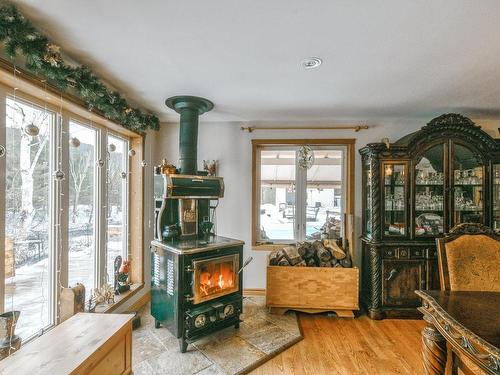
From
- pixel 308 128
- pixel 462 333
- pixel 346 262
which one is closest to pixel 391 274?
pixel 346 262

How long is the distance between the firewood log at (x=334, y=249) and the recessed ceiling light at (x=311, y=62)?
6.84ft

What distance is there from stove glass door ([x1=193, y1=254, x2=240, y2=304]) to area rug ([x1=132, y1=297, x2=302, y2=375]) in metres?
0.44

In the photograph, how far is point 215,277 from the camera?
2428 millimetres

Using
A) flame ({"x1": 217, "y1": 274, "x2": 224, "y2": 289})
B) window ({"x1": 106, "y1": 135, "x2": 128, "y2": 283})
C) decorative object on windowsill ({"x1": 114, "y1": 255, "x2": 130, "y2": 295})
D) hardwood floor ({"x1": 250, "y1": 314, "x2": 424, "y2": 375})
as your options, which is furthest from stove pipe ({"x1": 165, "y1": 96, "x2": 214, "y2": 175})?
hardwood floor ({"x1": 250, "y1": 314, "x2": 424, "y2": 375})

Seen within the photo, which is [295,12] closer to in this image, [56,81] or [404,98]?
[56,81]

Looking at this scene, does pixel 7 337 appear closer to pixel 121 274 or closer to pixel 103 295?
pixel 103 295

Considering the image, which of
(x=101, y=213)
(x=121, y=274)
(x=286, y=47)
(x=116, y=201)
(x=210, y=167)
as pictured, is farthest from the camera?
(x=210, y=167)

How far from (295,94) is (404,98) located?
1161 mm

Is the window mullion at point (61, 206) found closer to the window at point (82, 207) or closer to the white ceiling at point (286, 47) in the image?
the window at point (82, 207)

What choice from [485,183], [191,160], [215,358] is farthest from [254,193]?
[485,183]

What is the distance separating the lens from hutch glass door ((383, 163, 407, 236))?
9.95 ft

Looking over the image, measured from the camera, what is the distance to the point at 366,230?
3.27 m

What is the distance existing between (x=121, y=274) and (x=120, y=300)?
278 mm

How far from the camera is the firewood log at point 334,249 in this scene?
10.0 feet
